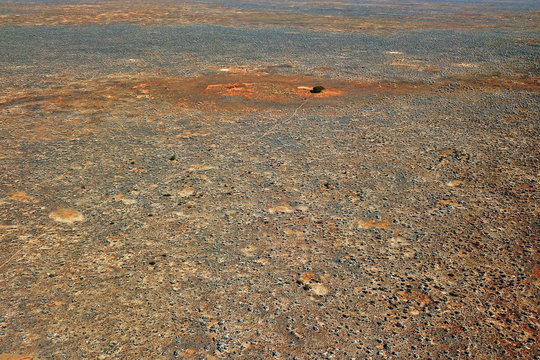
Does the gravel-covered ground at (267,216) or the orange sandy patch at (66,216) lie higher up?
the orange sandy patch at (66,216)

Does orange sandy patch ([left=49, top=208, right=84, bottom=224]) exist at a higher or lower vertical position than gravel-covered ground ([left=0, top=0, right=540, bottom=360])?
higher

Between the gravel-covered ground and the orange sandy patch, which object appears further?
the orange sandy patch

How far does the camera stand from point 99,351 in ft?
12.2

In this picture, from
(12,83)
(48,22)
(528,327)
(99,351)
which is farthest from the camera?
(48,22)

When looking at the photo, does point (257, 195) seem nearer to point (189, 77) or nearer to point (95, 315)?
Answer: point (95, 315)

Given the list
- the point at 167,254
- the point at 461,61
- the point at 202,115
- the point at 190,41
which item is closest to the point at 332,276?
the point at 167,254

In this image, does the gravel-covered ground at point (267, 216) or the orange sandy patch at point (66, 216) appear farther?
the orange sandy patch at point (66, 216)

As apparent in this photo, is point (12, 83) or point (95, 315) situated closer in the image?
point (95, 315)

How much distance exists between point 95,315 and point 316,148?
4.58 metres

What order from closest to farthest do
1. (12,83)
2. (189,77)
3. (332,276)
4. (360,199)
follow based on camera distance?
(332,276) → (360,199) → (12,83) → (189,77)

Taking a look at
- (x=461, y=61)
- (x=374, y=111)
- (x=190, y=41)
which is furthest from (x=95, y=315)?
(x=190, y=41)

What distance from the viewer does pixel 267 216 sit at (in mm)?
5766

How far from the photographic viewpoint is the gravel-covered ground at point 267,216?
3.98 m

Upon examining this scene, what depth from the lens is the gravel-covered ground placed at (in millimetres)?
3979
